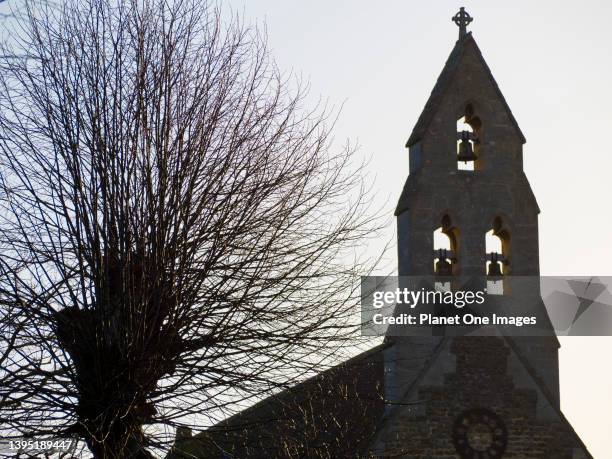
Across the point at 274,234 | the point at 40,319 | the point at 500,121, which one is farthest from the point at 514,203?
the point at 40,319

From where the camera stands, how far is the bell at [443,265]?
→ 2552cm

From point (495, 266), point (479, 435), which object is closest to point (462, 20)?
point (495, 266)

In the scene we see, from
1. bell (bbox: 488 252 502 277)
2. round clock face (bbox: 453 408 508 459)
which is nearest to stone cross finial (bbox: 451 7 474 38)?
bell (bbox: 488 252 502 277)

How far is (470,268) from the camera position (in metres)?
25.4

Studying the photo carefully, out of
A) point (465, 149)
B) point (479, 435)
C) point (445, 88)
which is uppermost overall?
point (445, 88)

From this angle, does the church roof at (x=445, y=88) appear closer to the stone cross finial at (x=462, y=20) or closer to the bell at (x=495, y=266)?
the stone cross finial at (x=462, y=20)

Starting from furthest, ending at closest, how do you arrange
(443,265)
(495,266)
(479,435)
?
(495,266), (443,265), (479,435)

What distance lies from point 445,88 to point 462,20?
4.41ft

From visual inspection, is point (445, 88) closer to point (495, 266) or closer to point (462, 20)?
point (462, 20)

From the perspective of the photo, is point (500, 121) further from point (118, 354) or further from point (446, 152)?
point (118, 354)

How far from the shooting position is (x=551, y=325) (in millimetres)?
26031

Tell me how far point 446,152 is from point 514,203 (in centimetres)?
144

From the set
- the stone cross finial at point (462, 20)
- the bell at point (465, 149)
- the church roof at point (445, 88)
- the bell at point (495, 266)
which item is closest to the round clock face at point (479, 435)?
the bell at point (495, 266)

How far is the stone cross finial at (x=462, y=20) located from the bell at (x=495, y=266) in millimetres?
3921
